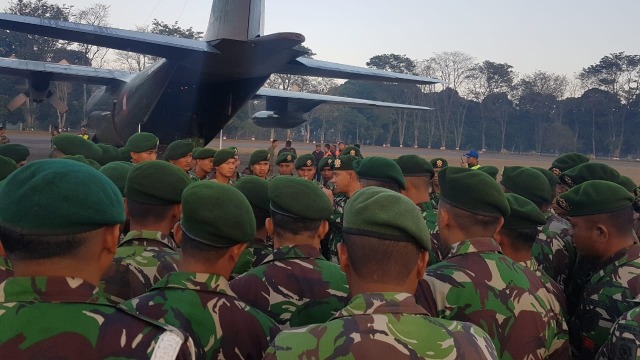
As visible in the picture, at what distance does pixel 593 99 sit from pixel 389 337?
244ft

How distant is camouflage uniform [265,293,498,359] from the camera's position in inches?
65.1

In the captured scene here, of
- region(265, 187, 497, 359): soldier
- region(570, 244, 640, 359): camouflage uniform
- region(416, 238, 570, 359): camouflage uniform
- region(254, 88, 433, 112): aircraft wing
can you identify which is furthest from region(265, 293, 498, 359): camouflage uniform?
region(254, 88, 433, 112): aircraft wing

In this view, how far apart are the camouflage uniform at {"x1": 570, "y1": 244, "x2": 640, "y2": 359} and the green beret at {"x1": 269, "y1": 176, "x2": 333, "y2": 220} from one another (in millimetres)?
1520

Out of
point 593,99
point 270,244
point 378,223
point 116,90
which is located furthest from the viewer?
point 593,99

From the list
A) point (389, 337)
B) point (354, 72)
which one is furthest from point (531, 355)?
point (354, 72)

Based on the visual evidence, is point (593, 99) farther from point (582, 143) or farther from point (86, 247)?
point (86, 247)

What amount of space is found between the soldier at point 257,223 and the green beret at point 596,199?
192 centimetres

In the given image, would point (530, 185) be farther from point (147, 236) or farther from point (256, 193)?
point (147, 236)

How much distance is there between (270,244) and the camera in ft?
14.1

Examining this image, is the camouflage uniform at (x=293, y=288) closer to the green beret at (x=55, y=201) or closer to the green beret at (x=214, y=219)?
the green beret at (x=214, y=219)

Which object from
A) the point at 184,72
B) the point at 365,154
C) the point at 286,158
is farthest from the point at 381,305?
the point at 365,154

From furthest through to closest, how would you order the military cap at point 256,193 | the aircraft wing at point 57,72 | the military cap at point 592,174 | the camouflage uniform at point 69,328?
the aircraft wing at point 57,72 → the military cap at point 592,174 → the military cap at point 256,193 → the camouflage uniform at point 69,328

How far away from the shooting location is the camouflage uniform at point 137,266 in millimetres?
2773

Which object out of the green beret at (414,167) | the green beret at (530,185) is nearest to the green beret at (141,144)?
the green beret at (414,167)
